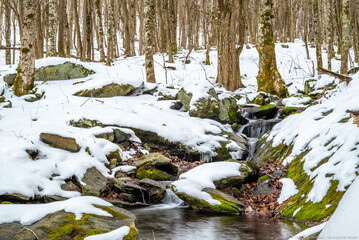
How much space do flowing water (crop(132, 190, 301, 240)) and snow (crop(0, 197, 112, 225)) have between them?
40.9 inches

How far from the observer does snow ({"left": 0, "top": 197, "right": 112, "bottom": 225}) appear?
363 centimetres

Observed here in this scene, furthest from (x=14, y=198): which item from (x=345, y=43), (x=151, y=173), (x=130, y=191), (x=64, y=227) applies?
(x=345, y=43)

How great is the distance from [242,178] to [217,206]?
1.13 metres

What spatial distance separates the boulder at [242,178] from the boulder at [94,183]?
2.40 m

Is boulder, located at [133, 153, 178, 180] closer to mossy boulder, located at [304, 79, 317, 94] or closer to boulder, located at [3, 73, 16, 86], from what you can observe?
boulder, located at [3, 73, 16, 86]

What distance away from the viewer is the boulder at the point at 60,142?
7.17m

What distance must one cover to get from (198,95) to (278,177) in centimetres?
471

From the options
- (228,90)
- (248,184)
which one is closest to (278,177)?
(248,184)

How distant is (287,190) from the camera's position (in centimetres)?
614

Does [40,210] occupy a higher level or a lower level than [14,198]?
higher

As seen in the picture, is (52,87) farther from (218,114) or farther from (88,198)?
(88,198)

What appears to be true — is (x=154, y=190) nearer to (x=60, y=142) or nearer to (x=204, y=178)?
(x=204, y=178)

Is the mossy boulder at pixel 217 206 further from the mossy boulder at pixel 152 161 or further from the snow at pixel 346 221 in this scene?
the snow at pixel 346 221

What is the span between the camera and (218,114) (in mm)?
10727
